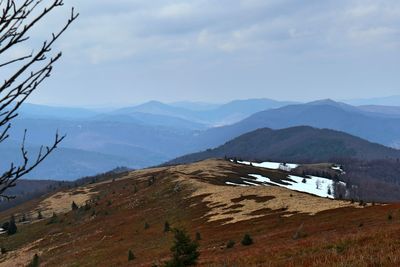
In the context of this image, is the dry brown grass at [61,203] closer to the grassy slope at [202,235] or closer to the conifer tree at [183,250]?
the grassy slope at [202,235]

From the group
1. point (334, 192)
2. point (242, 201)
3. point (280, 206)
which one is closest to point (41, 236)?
point (242, 201)

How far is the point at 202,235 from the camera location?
46562 mm

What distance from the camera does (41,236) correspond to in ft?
269

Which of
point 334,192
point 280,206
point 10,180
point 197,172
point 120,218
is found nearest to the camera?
point 10,180

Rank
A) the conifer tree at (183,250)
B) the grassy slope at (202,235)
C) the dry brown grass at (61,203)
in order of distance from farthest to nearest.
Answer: the dry brown grass at (61,203) < the conifer tree at (183,250) < the grassy slope at (202,235)

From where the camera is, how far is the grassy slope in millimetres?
20234

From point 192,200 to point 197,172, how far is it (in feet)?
163

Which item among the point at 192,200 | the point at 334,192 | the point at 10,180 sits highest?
the point at 10,180

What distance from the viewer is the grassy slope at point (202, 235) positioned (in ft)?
66.4

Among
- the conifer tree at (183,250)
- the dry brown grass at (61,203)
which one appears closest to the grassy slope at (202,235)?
the conifer tree at (183,250)

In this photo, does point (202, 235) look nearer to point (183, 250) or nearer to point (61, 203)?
point (183, 250)

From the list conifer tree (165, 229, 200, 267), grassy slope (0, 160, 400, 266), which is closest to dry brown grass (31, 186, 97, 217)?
grassy slope (0, 160, 400, 266)

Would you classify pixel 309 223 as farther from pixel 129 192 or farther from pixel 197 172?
pixel 197 172

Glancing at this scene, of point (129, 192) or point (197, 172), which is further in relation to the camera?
point (197, 172)
